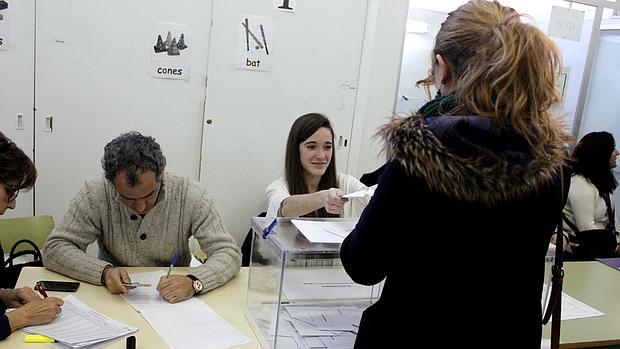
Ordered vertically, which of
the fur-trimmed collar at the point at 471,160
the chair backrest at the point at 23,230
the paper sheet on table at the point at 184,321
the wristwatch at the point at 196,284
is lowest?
the chair backrest at the point at 23,230

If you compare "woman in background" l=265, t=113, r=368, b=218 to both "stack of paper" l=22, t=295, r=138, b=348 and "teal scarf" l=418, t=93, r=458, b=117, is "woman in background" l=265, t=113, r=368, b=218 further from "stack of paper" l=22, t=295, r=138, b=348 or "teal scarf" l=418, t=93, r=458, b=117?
"teal scarf" l=418, t=93, r=458, b=117

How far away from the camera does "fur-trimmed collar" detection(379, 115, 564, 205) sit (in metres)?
1.01

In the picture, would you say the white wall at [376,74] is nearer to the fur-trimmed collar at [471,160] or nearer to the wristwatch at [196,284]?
the wristwatch at [196,284]

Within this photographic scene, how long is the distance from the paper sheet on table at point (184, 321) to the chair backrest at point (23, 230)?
106 cm

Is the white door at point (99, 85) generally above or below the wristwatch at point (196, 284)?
above

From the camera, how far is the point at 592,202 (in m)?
3.68

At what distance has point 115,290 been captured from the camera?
1852 mm

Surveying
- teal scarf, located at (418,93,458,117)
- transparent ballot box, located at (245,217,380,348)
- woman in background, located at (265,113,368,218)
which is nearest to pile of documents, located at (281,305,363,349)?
transparent ballot box, located at (245,217,380,348)

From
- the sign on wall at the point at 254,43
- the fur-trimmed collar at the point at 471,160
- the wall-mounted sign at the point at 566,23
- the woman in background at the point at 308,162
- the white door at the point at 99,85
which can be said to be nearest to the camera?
the fur-trimmed collar at the point at 471,160

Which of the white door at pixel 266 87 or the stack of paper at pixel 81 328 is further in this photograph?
the white door at pixel 266 87

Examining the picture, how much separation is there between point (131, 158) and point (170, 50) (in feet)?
5.64

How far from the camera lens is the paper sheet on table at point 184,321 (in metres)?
1.59

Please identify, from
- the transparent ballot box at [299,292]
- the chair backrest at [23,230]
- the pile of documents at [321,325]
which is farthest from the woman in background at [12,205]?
the chair backrest at [23,230]

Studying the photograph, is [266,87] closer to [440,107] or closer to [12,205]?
[12,205]
